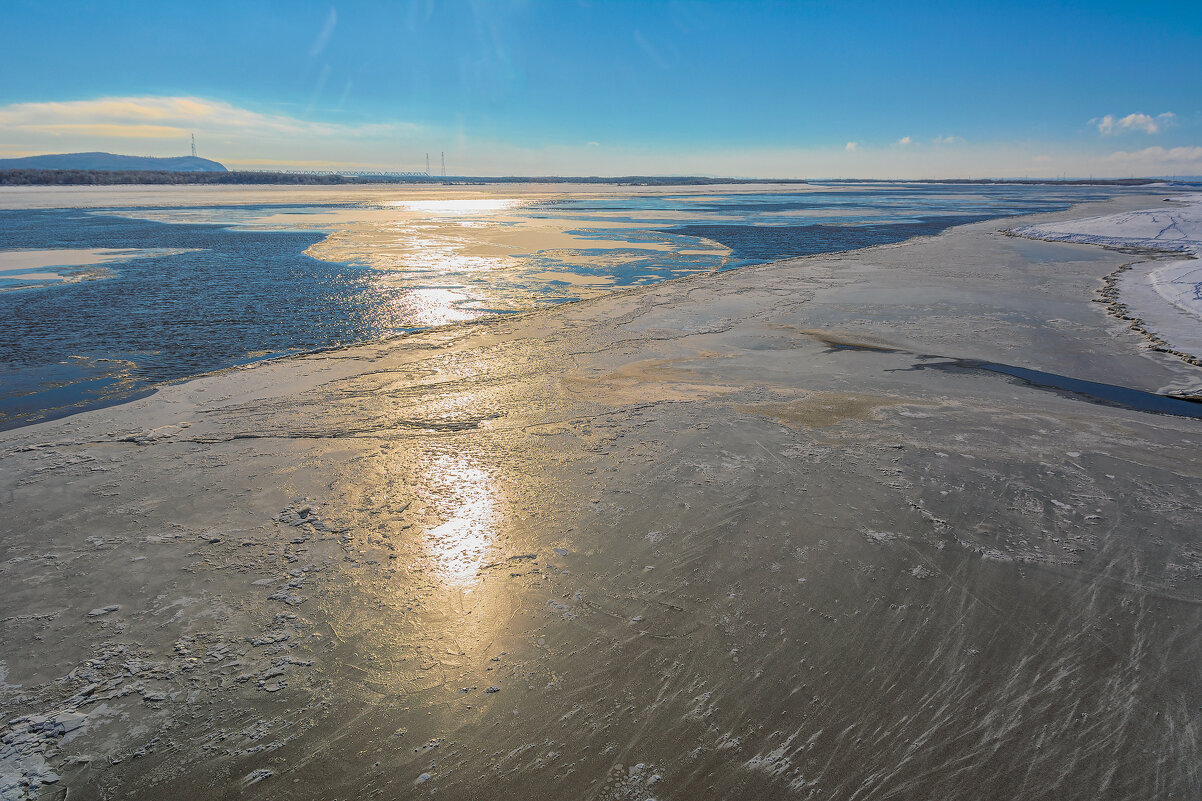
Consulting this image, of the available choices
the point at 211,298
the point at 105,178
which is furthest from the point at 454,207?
the point at 105,178

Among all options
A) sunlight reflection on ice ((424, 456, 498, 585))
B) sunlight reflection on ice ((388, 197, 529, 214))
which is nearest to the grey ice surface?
sunlight reflection on ice ((424, 456, 498, 585))

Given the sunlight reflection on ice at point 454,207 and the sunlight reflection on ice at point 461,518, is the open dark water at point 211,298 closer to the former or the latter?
the sunlight reflection on ice at point 461,518

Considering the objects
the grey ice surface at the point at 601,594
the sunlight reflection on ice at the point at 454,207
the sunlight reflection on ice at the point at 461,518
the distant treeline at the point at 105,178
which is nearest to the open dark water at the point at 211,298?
the grey ice surface at the point at 601,594

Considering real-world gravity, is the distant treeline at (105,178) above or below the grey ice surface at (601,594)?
above

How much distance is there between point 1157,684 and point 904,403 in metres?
3.64

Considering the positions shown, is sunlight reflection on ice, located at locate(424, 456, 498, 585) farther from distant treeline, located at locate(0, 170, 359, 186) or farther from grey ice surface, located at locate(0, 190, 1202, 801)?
distant treeline, located at locate(0, 170, 359, 186)

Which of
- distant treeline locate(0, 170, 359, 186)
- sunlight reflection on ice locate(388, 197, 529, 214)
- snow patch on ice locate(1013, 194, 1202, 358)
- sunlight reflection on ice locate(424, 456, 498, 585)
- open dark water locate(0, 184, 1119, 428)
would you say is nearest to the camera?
sunlight reflection on ice locate(424, 456, 498, 585)

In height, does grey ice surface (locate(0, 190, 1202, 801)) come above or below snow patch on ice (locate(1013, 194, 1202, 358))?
below

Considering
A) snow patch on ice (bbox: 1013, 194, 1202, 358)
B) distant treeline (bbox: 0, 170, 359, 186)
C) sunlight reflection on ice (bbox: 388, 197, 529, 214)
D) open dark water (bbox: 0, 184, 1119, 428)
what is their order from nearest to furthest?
open dark water (bbox: 0, 184, 1119, 428) < snow patch on ice (bbox: 1013, 194, 1202, 358) < sunlight reflection on ice (bbox: 388, 197, 529, 214) < distant treeline (bbox: 0, 170, 359, 186)

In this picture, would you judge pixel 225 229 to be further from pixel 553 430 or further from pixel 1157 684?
pixel 1157 684

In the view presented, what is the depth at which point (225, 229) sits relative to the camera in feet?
77.9

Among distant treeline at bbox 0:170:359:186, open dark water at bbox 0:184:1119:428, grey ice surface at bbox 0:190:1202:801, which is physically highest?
distant treeline at bbox 0:170:359:186


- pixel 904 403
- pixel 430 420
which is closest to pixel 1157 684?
pixel 904 403

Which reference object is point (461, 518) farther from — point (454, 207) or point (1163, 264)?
point (454, 207)
